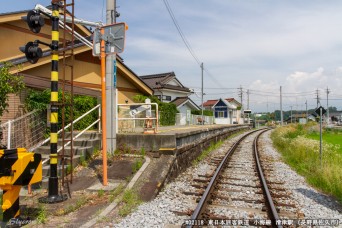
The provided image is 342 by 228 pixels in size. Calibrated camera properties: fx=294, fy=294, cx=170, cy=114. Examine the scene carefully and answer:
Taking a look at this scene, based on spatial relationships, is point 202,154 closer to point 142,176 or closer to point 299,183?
point 299,183

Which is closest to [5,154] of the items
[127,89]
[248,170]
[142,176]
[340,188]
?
[142,176]

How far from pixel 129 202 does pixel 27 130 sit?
4605 mm

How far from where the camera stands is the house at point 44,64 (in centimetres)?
1040

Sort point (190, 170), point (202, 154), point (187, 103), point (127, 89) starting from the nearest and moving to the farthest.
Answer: point (190, 170), point (202, 154), point (127, 89), point (187, 103)

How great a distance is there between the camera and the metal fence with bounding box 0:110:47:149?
8234 mm

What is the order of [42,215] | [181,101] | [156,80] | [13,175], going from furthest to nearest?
[156,80], [181,101], [42,215], [13,175]

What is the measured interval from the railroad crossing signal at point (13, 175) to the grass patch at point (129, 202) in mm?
1532

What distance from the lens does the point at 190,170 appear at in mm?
9445

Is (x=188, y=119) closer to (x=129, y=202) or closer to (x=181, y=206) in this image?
(x=181, y=206)

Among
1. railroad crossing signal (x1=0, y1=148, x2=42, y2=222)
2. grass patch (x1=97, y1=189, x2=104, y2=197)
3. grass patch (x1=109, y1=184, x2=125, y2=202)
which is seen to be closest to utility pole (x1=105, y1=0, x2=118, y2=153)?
grass patch (x1=109, y1=184, x2=125, y2=202)

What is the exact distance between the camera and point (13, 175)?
4.24 meters

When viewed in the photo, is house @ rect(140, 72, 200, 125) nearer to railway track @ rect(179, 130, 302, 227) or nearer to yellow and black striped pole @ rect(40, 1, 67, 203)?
railway track @ rect(179, 130, 302, 227)

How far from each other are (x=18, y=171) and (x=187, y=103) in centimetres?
3006

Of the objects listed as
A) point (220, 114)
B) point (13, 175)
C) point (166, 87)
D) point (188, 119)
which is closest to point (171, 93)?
point (166, 87)
